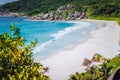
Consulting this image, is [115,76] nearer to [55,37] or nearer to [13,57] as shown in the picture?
[13,57]

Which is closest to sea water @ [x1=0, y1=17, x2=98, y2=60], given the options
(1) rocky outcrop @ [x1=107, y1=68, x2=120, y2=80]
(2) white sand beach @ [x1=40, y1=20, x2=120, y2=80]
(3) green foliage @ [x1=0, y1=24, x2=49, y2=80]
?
(2) white sand beach @ [x1=40, y1=20, x2=120, y2=80]

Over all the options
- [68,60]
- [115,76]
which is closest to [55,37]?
[68,60]

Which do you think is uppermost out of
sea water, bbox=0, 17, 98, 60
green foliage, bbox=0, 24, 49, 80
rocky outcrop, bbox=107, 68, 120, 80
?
green foliage, bbox=0, 24, 49, 80

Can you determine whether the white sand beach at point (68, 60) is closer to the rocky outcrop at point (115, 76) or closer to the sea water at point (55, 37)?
the sea water at point (55, 37)

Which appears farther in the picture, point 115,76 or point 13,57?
point 115,76

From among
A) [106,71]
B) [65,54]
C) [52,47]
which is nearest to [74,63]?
[65,54]

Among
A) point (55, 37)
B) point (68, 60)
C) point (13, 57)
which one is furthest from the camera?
point (55, 37)

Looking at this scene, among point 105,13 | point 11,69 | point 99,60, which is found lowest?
point 105,13

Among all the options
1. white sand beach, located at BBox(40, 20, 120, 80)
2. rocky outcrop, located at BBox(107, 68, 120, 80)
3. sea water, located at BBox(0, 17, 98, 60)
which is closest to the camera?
rocky outcrop, located at BBox(107, 68, 120, 80)

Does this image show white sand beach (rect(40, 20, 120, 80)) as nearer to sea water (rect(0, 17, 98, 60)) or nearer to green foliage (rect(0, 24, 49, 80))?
sea water (rect(0, 17, 98, 60))

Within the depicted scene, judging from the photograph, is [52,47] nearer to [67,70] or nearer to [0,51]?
[67,70]

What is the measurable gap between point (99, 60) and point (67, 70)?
5.04 meters

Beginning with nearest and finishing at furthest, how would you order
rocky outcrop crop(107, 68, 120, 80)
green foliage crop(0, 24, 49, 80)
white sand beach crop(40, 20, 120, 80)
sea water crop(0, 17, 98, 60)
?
green foliage crop(0, 24, 49, 80), rocky outcrop crop(107, 68, 120, 80), white sand beach crop(40, 20, 120, 80), sea water crop(0, 17, 98, 60)

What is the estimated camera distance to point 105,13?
172625mm
